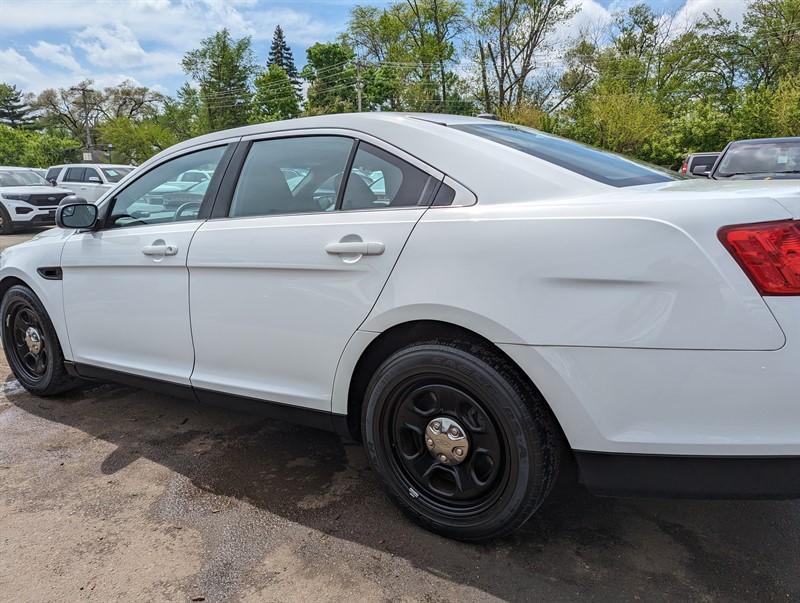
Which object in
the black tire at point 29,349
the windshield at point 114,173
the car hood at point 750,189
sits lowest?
the black tire at point 29,349

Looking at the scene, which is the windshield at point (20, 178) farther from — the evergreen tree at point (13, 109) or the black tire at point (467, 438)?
the evergreen tree at point (13, 109)

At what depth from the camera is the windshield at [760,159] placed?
25.1ft

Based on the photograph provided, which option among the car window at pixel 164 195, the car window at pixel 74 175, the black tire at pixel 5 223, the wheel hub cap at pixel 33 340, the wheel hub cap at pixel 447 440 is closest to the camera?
the wheel hub cap at pixel 447 440

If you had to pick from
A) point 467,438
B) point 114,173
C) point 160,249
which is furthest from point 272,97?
point 467,438

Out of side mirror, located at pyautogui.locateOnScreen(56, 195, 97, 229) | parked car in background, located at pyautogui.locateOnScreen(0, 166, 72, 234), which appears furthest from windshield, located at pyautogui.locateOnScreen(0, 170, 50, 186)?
side mirror, located at pyautogui.locateOnScreen(56, 195, 97, 229)

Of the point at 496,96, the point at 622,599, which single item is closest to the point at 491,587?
the point at 622,599

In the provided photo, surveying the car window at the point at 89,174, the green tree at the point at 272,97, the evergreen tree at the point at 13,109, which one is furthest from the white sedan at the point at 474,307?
the evergreen tree at the point at 13,109

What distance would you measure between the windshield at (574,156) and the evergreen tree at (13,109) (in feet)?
321

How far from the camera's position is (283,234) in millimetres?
2410

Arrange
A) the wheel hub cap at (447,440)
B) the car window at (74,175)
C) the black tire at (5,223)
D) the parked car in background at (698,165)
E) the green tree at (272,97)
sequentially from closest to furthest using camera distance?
the wheel hub cap at (447,440) < the parked car in background at (698,165) < the black tire at (5,223) < the car window at (74,175) < the green tree at (272,97)

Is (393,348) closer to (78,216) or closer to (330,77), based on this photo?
(78,216)

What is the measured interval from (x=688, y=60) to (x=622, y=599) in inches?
1680

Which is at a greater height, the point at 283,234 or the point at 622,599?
the point at 283,234

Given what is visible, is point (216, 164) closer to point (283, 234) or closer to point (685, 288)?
point (283, 234)
